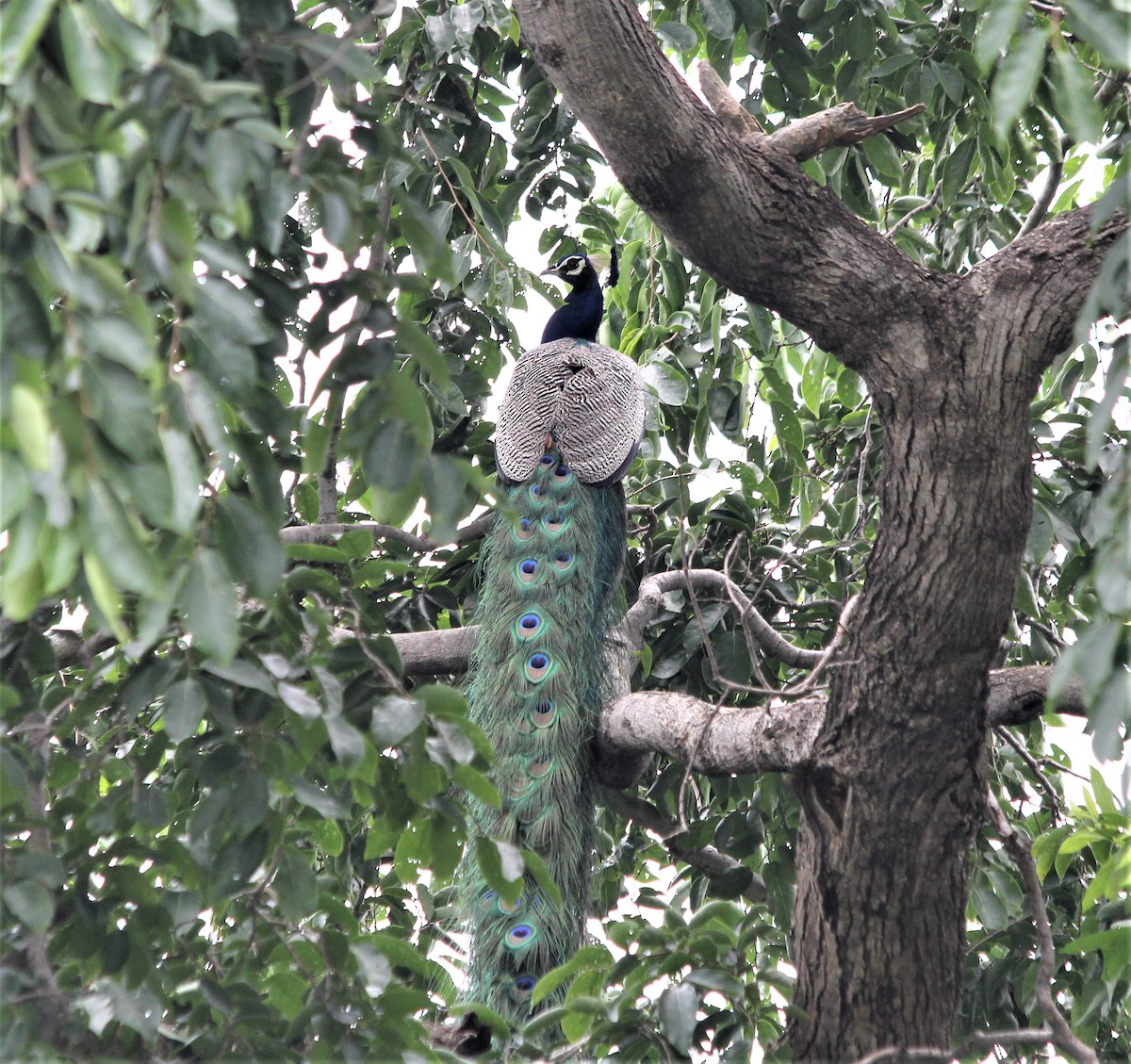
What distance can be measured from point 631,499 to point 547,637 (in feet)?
2.22

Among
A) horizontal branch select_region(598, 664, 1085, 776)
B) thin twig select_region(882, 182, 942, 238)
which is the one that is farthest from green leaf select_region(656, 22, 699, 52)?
horizontal branch select_region(598, 664, 1085, 776)

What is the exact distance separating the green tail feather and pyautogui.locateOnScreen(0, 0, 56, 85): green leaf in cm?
177

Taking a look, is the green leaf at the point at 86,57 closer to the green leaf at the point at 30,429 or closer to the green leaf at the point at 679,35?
the green leaf at the point at 30,429

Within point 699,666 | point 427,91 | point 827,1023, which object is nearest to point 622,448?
point 699,666

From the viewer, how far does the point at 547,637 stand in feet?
9.23

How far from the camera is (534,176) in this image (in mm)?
2746

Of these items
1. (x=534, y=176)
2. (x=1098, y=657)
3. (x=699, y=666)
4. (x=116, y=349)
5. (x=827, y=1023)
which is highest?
(x=534, y=176)

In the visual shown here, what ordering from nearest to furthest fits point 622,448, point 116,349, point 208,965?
point 116,349 → point 208,965 → point 622,448

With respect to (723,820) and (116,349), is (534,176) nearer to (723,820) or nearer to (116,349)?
(723,820)

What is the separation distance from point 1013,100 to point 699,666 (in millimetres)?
1823

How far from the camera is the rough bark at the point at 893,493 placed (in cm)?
182

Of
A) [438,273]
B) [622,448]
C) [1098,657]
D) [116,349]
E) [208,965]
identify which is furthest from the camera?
[622,448]

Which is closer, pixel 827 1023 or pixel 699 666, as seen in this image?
pixel 827 1023

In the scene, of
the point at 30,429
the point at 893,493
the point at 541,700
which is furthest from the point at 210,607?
the point at 541,700
